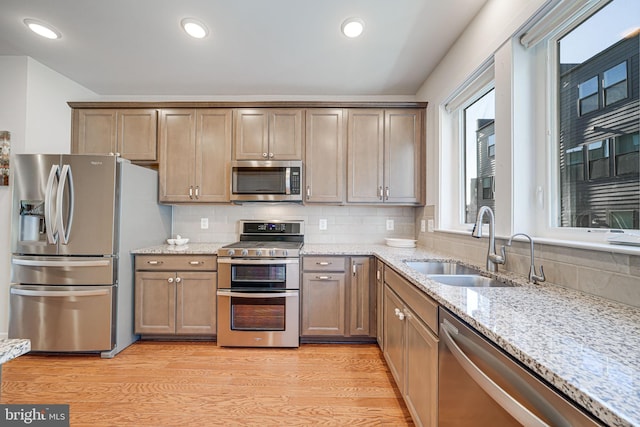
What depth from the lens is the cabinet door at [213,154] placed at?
2.72 metres

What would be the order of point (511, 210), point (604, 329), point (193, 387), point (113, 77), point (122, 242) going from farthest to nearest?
1. point (113, 77)
2. point (122, 242)
3. point (193, 387)
4. point (511, 210)
5. point (604, 329)

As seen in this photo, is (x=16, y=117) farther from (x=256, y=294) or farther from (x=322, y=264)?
(x=322, y=264)

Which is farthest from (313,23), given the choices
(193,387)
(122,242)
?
(193,387)

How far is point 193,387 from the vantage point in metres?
1.84

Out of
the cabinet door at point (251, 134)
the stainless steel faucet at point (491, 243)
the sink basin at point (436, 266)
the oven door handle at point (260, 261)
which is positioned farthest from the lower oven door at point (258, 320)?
the stainless steel faucet at point (491, 243)

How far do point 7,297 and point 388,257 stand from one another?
343 centimetres

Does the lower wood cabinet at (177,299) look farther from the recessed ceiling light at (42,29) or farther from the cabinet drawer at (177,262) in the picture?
the recessed ceiling light at (42,29)

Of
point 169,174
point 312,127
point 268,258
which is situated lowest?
point 268,258

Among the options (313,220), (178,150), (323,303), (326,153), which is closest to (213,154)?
(178,150)

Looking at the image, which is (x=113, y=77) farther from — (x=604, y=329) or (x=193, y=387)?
(x=604, y=329)

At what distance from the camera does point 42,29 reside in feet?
6.51

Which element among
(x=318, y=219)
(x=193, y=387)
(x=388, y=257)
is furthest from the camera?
(x=318, y=219)

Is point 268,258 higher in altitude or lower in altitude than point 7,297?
higher

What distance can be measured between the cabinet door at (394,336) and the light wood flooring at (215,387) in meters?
0.18
